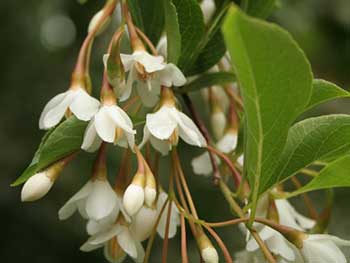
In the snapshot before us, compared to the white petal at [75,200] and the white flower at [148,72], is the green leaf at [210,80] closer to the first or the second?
the white flower at [148,72]

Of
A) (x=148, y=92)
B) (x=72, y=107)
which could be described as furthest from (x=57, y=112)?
(x=148, y=92)

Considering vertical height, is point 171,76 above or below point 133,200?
above

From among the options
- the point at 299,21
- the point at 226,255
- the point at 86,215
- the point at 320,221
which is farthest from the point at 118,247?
the point at 299,21

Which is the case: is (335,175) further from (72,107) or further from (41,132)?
(41,132)

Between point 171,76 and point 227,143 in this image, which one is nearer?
point 171,76

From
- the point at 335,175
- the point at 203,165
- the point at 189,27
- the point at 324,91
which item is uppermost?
the point at 189,27

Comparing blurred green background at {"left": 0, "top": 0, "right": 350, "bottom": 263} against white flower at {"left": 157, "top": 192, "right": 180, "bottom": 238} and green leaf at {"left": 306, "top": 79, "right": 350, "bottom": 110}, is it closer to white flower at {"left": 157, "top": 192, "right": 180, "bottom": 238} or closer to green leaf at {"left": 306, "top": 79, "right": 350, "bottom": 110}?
white flower at {"left": 157, "top": 192, "right": 180, "bottom": 238}

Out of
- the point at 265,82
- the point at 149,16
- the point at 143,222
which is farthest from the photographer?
the point at 149,16
